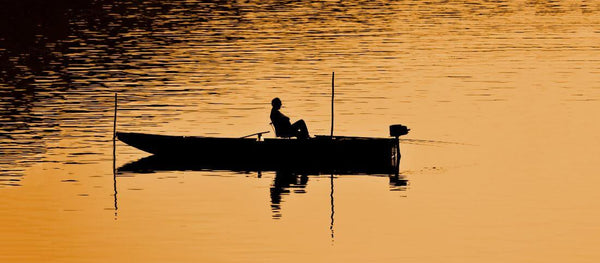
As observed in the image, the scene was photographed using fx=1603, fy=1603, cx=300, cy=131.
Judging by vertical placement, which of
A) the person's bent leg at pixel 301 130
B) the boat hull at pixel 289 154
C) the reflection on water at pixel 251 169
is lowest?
the reflection on water at pixel 251 169

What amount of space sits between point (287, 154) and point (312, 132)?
533 centimetres

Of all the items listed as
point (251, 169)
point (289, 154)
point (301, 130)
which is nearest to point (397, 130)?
point (301, 130)

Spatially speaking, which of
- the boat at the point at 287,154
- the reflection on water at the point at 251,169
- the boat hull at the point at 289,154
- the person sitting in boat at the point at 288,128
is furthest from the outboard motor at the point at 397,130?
the person sitting in boat at the point at 288,128

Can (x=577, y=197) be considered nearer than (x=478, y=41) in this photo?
Yes

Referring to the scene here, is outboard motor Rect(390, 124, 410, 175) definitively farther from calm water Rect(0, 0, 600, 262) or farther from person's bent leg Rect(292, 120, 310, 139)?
person's bent leg Rect(292, 120, 310, 139)

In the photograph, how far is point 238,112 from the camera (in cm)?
4175

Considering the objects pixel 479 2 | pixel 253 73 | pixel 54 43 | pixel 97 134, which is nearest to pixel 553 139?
pixel 97 134

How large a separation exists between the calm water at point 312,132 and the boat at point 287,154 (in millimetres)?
683

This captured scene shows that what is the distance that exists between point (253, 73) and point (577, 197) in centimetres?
2446

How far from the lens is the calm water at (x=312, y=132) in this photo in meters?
25.1

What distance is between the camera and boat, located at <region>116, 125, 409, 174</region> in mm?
32388

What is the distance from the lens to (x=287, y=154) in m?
32.8

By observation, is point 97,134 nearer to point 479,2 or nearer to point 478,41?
point 478,41

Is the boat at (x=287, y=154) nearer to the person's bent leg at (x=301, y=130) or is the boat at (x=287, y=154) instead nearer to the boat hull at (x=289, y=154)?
the boat hull at (x=289, y=154)
